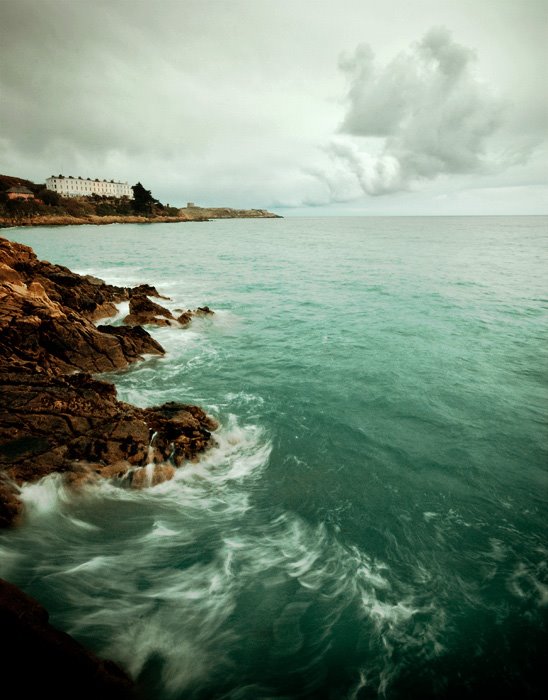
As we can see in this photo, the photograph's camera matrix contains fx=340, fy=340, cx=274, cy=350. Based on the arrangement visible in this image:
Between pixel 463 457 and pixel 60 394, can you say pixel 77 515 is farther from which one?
pixel 463 457

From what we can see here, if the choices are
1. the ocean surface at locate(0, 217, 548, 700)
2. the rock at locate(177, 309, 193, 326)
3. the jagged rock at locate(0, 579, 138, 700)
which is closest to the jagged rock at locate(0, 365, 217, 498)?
the ocean surface at locate(0, 217, 548, 700)

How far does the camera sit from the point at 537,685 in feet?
15.0

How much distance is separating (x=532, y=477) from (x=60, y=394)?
11716 millimetres

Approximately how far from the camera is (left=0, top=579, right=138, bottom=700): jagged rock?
326 centimetres

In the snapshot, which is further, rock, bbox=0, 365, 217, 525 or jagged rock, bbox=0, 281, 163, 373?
jagged rock, bbox=0, 281, 163, 373

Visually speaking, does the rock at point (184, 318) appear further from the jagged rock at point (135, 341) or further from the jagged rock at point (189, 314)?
the jagged rock at point (135, 341)

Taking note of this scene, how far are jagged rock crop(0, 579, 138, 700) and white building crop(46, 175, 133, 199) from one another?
A: 19211 centimetres

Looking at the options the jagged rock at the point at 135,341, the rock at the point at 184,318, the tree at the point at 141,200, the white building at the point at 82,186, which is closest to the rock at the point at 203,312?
the rock at the point at 184,318

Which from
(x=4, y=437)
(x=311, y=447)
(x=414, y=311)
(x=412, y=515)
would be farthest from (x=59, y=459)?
(x=414, y=311)

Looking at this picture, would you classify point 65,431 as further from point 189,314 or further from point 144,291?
point 144,291

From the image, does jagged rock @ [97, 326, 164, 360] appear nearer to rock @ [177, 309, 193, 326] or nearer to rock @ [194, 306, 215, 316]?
rock @ [177, 309, 193, 326]

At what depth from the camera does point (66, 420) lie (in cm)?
789

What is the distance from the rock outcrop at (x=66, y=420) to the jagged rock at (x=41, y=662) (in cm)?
352

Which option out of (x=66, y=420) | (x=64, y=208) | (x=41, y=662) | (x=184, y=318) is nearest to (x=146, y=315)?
(x=184, y=318)
